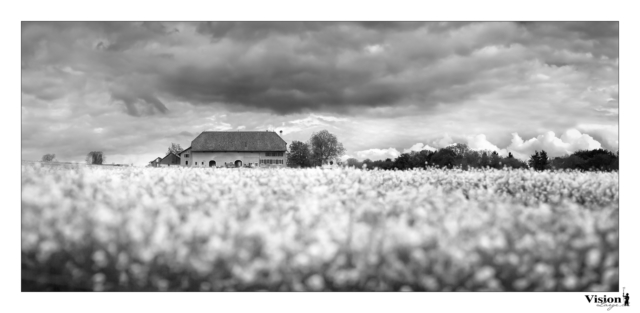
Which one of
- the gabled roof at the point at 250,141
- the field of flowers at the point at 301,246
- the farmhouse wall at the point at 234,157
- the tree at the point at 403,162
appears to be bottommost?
the field of flowers at the point at 301,246

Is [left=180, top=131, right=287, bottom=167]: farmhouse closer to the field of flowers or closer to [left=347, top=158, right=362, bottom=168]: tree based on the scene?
[left=347, top=158, right=362, bottom=168]: tree

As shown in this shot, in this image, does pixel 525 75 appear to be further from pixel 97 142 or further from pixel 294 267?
pixel 97 142

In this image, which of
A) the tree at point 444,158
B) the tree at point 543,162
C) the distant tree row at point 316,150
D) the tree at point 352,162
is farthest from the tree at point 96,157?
the tree at point 444,158

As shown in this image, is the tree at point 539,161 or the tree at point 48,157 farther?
the tree at point 539,161

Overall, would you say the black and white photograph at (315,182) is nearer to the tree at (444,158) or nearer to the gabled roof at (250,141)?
the tree at (444,158)

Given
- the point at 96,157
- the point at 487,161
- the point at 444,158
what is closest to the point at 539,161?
the point at 487,161

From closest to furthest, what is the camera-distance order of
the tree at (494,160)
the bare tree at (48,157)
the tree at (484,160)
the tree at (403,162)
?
1. the bare tree at (48,157)
2. the tree at (403,162)
3. the tree at (494,160)
4. the tree at (484,160)

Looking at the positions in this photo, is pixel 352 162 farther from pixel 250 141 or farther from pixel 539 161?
pixel 250 141
